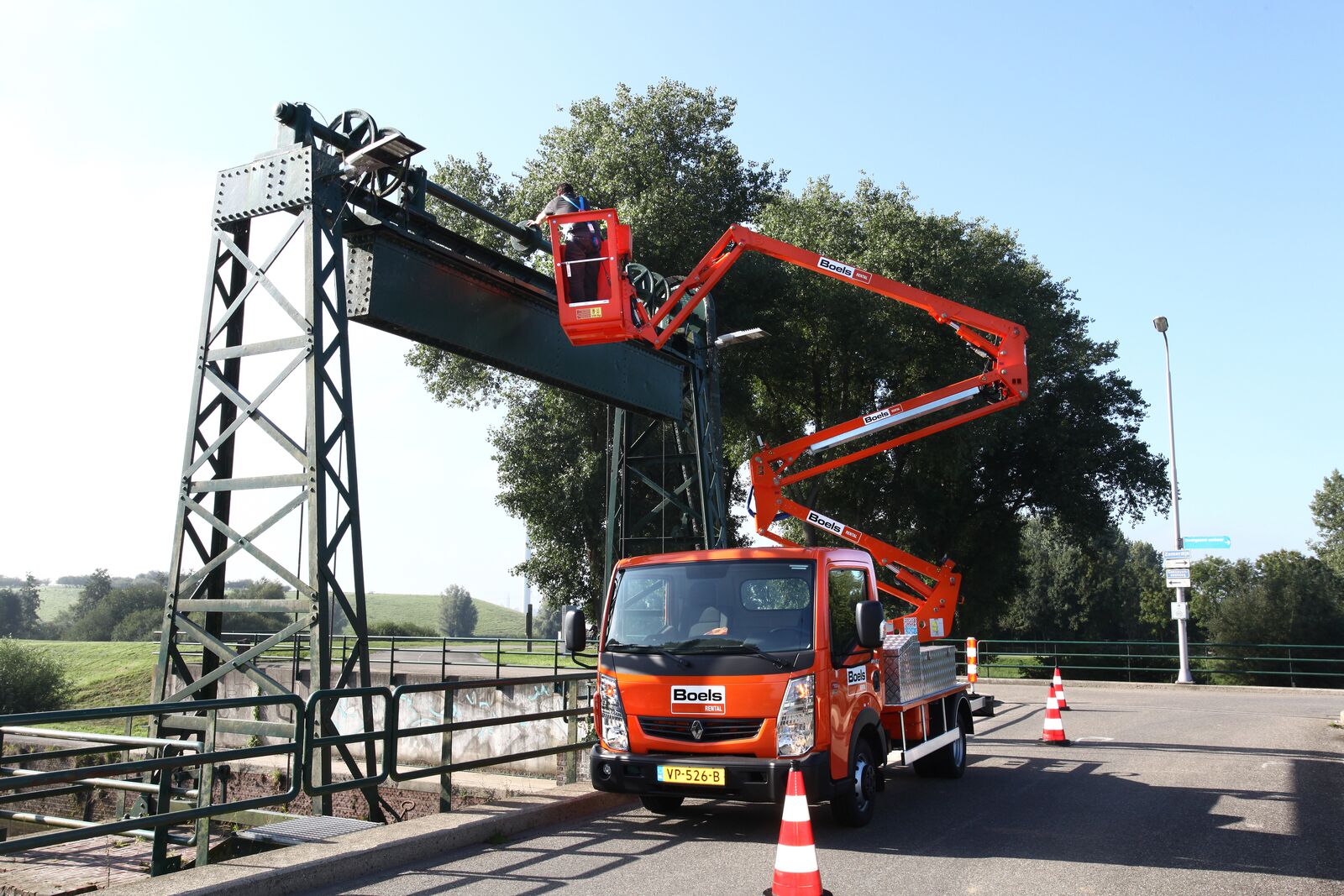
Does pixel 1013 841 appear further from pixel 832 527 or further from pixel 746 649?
pixel 832 527

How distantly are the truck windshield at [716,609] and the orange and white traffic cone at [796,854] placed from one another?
2235 millimetres

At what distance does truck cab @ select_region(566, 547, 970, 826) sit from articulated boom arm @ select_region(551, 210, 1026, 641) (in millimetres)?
3338

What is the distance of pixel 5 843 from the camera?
547cm

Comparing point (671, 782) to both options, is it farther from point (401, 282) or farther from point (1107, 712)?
point (1107, 712)

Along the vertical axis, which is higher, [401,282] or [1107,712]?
[401,282]

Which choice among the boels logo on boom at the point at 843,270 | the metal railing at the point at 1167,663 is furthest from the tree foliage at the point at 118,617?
the boels logo on boom at the point at 843,270

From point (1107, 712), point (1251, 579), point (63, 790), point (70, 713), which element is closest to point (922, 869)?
point (70, 713)

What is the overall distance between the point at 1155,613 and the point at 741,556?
73.0 m

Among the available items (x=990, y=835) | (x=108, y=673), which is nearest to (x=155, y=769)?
(x=990, y=835)

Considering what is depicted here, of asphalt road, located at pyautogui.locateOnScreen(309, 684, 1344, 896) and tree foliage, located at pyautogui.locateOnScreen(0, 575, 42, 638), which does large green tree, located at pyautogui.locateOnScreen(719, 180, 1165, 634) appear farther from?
tree foliage, located at pyautogui.locateOnScreen(0, 575, 42, 638)

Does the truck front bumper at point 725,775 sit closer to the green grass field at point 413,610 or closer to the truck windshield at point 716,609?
the truck windshield at point 716,609

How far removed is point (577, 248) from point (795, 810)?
698cm

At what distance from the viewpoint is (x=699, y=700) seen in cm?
781

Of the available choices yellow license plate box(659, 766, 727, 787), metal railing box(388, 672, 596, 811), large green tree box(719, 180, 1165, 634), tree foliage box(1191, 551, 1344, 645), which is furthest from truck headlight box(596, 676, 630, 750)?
tree foliage box(1191, 551, 1344, 645)
